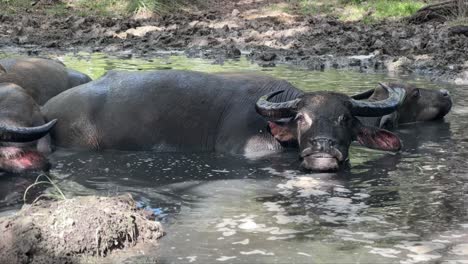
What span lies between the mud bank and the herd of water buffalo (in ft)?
7.08

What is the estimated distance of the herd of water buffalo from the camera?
6.90m

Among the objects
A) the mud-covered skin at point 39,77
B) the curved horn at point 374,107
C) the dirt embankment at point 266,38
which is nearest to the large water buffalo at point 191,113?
the curved horn at point 374,107

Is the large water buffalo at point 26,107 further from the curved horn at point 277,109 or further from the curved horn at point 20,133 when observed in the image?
the curved horn at point 277,109

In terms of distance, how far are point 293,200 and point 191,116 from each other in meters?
2.23

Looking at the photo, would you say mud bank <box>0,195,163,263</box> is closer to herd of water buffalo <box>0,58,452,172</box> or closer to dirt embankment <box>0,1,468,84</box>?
herd of water buffalo <box>0,58,452,172</box>

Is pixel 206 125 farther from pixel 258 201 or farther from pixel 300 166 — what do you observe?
pixel 258 201

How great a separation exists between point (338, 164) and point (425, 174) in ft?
2.35

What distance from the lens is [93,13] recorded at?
69.5 ft

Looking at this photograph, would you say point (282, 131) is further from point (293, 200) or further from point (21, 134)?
point (21, 134)

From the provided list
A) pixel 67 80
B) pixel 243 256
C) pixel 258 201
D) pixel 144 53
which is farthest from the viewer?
pixel 144 53

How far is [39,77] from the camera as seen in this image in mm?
9109

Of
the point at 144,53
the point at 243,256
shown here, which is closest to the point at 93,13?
the point at 144,53

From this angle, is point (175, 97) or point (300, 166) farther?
point (175, 97)

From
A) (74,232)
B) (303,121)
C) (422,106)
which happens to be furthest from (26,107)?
(422,106)
